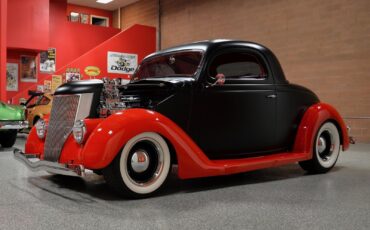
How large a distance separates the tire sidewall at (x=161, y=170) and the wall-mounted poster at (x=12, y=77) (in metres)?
11.3

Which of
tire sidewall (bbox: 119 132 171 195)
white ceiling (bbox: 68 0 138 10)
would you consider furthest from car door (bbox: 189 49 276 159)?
white ceiling (bbox: 68 0 138 10)

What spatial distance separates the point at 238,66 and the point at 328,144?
1.49 metres

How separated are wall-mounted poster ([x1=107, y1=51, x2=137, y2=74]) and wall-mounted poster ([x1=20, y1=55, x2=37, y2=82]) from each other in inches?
97.0

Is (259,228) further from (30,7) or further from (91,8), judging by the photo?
(91,8)

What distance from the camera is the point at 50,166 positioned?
3379mm

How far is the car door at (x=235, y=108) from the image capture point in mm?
3812

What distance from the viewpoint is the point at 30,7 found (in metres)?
12.4

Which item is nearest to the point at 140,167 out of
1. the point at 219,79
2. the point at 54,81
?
the point at 219,79

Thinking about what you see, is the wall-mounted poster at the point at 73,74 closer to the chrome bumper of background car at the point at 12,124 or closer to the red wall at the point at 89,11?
the red wall at the point at 89,11

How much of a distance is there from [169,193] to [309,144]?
179 centimetres

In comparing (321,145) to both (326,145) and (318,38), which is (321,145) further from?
(318,38)

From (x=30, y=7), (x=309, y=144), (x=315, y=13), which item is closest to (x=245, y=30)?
(x=315, y=13)

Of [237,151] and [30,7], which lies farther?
[30,7]

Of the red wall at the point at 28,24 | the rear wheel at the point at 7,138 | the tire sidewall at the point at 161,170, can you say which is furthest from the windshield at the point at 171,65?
the red wall at the point at 28,24
